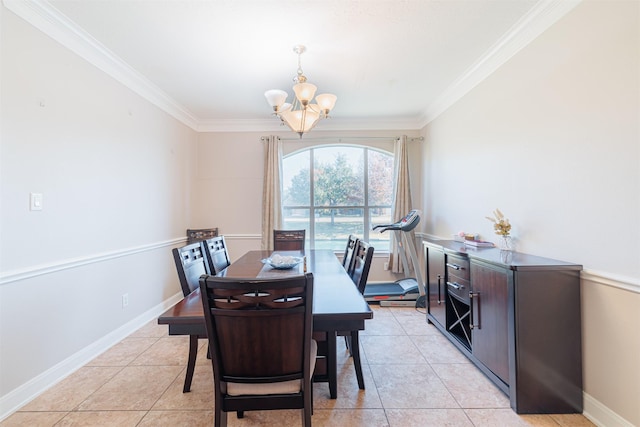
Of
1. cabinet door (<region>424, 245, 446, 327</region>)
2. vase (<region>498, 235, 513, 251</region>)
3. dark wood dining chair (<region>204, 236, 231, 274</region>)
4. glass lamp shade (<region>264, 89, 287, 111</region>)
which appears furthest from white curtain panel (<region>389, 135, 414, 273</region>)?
dark wood dining chair (<region>204, 236, 231, 274</region>)

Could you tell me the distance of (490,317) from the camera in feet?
6.28

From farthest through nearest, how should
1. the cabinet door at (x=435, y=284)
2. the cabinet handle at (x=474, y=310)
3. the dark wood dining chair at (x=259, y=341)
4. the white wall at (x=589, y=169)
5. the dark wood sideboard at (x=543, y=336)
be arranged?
the cabinet door at (x=435, y=284) → the cabinet handle at (x=474, y=310) → the dark wood sideboard at (x=543, y=336) → the white wall at (x=589, y=169) → the dark wood dining chair at (x=259, y=341)

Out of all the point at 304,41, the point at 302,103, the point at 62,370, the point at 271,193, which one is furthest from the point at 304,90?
the point at 62,370

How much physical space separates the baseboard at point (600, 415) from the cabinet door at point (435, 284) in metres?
1.09

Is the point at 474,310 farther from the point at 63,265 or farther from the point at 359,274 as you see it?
the point at 63,265

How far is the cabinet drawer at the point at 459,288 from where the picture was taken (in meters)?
2.21

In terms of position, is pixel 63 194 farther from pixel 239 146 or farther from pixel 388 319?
pixel 388 319

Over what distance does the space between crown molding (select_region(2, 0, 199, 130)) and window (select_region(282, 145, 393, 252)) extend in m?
2.01

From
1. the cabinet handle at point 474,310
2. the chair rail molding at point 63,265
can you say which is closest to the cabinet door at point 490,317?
the cabinet handle at point 474,310

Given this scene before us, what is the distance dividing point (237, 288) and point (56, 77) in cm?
226

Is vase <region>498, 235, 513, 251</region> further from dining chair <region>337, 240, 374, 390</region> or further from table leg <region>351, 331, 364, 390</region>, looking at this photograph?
table leg <region>351, 331, 364, 390</region>

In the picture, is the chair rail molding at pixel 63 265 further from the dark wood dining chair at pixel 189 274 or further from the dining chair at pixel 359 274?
the dining chair at pixel 359 274

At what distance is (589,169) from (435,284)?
1596mm

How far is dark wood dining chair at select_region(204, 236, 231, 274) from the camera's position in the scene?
7.47ft
